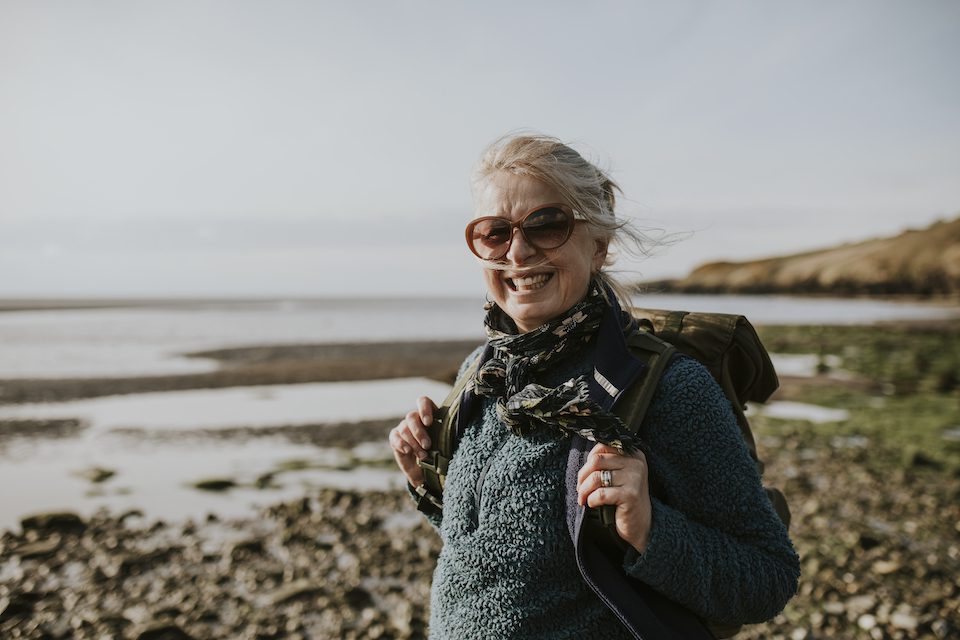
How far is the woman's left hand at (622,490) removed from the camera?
1.95 metres

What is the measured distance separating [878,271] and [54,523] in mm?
116272

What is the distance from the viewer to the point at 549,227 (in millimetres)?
2414

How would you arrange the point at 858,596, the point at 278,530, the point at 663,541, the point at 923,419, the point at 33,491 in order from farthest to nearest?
1. the point at 923,419
2. the point at 33,491
3. the point at 278,530
4. the point at 858,596
5. the point at 663,541

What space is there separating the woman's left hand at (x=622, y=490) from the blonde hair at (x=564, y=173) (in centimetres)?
86

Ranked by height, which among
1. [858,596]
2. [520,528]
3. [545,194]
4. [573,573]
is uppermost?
[545,194]

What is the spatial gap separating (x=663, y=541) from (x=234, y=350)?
114 feet

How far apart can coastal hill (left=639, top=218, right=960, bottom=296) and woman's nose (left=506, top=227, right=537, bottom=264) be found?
8880cm

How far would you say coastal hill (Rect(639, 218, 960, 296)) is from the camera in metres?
87.6

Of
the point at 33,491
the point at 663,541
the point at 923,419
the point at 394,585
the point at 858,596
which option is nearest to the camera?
the point at 663,541

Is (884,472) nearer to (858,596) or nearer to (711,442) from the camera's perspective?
(858,596)

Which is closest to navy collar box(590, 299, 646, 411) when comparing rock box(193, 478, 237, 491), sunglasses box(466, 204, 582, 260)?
sunglasses box(466, 204, 582, 260)

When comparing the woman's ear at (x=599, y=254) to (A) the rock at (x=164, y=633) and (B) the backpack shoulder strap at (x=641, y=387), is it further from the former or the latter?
(A) the rock at (x=164, y=633)

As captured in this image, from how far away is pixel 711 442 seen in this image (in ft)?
6.93

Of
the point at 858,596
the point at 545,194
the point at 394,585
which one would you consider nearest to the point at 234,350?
the point at 394,585
